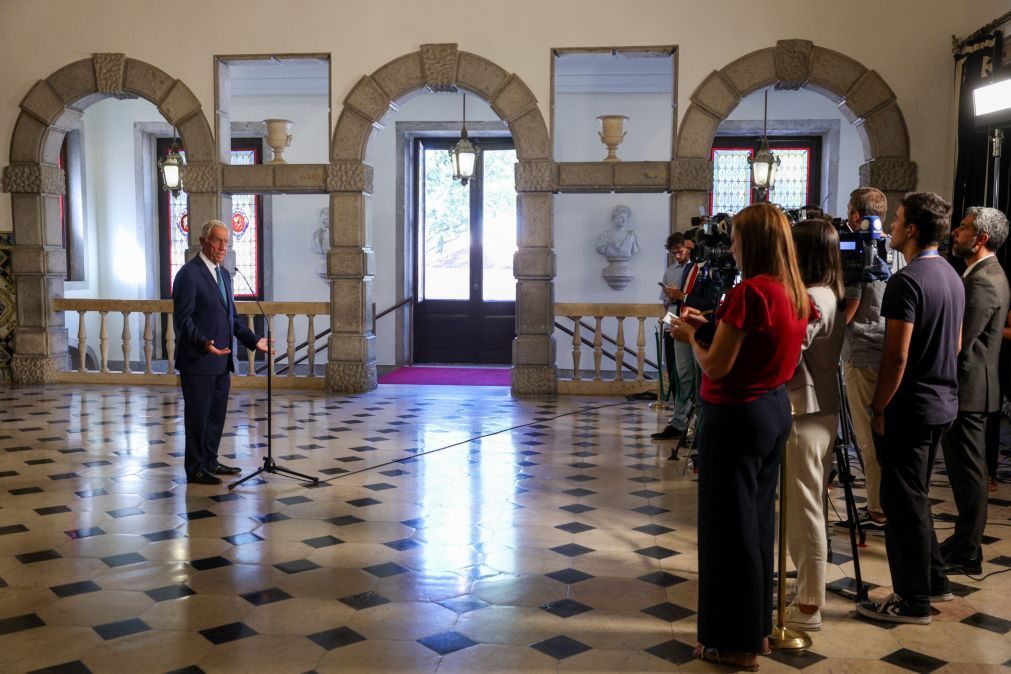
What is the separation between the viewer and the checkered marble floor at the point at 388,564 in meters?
3.25

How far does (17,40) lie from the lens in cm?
1012

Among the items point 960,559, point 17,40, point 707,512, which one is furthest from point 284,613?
point 17,40

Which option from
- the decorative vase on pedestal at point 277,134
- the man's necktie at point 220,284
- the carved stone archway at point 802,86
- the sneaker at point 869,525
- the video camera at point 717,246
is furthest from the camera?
the decorative vase on pedestal at point 277,134

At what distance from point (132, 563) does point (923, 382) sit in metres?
3.28

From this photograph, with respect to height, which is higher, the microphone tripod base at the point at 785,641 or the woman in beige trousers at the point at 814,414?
the woman in beige trousers at the point at 814,414

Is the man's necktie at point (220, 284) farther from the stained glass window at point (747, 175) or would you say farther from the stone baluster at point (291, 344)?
the stained glass window at point (747, 175)

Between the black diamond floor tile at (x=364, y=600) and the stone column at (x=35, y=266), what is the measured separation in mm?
→ 7794

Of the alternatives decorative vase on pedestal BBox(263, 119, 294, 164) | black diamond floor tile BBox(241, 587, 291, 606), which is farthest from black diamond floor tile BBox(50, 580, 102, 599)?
decorative vase on pedestal BBox(263, 119, 294, 164)

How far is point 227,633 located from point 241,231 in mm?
11145

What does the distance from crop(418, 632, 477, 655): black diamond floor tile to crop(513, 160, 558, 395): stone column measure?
6275mm

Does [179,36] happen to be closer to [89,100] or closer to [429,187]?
[89,100]

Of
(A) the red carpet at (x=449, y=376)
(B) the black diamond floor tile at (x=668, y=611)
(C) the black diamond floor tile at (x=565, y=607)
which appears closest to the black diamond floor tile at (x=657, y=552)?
(B) the black diamond floor tile at (x=668, y=611)

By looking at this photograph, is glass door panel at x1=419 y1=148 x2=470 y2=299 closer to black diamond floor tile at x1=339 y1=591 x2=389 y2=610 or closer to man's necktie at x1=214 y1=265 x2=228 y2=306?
man's necktie at x1=214 y1=265 x2=228 y2=306

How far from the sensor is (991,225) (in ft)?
13.5
